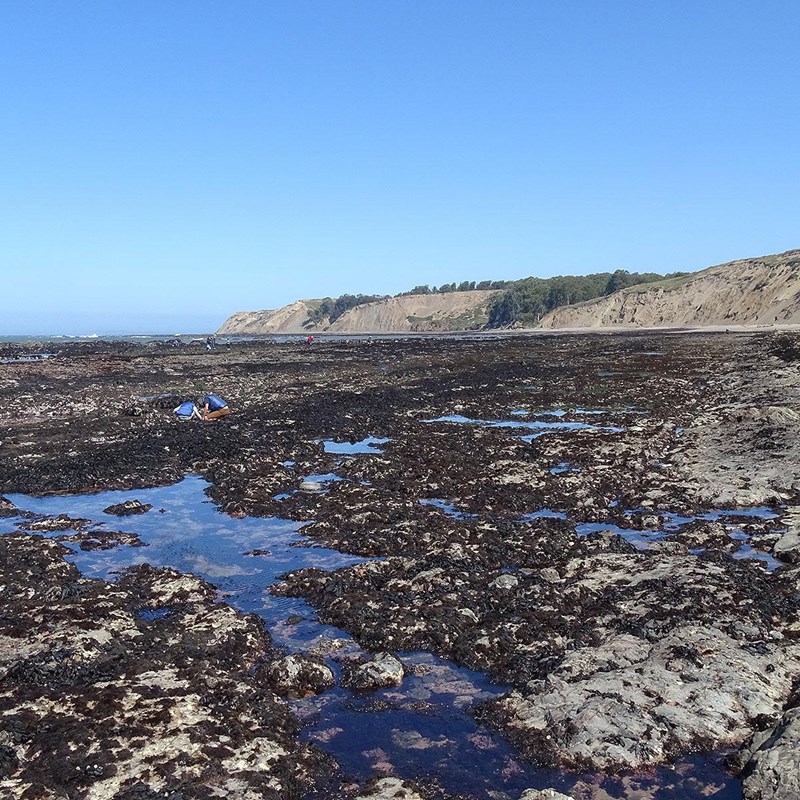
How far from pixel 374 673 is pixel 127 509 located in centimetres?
1026

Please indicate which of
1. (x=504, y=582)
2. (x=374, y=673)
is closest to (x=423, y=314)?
(x=504, y=582)

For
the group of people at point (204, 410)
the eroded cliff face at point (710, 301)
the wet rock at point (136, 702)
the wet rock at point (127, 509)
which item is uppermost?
the eroded cliff face at point (710, 301)

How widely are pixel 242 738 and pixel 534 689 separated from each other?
3469 millimetres

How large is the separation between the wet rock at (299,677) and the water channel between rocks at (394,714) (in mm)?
190

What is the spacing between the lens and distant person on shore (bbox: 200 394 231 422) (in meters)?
29.5

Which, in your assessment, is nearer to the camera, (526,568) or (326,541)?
(526,568)

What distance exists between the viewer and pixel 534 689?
7.84 meters

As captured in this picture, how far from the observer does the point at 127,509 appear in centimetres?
1625

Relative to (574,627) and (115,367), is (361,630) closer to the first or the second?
(574,627)

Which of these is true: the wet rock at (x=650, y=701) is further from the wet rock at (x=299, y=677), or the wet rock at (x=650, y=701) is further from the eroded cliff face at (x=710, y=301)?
the eroded cliff face at (x=710, y=301)

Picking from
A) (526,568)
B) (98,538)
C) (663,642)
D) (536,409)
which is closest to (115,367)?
(536,409)

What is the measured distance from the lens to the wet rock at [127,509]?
16078mm

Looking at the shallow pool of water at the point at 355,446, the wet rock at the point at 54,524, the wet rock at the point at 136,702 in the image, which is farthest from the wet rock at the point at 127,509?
the shallow pool of water at the point at 355,446

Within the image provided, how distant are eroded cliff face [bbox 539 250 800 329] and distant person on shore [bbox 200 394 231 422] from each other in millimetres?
82974
